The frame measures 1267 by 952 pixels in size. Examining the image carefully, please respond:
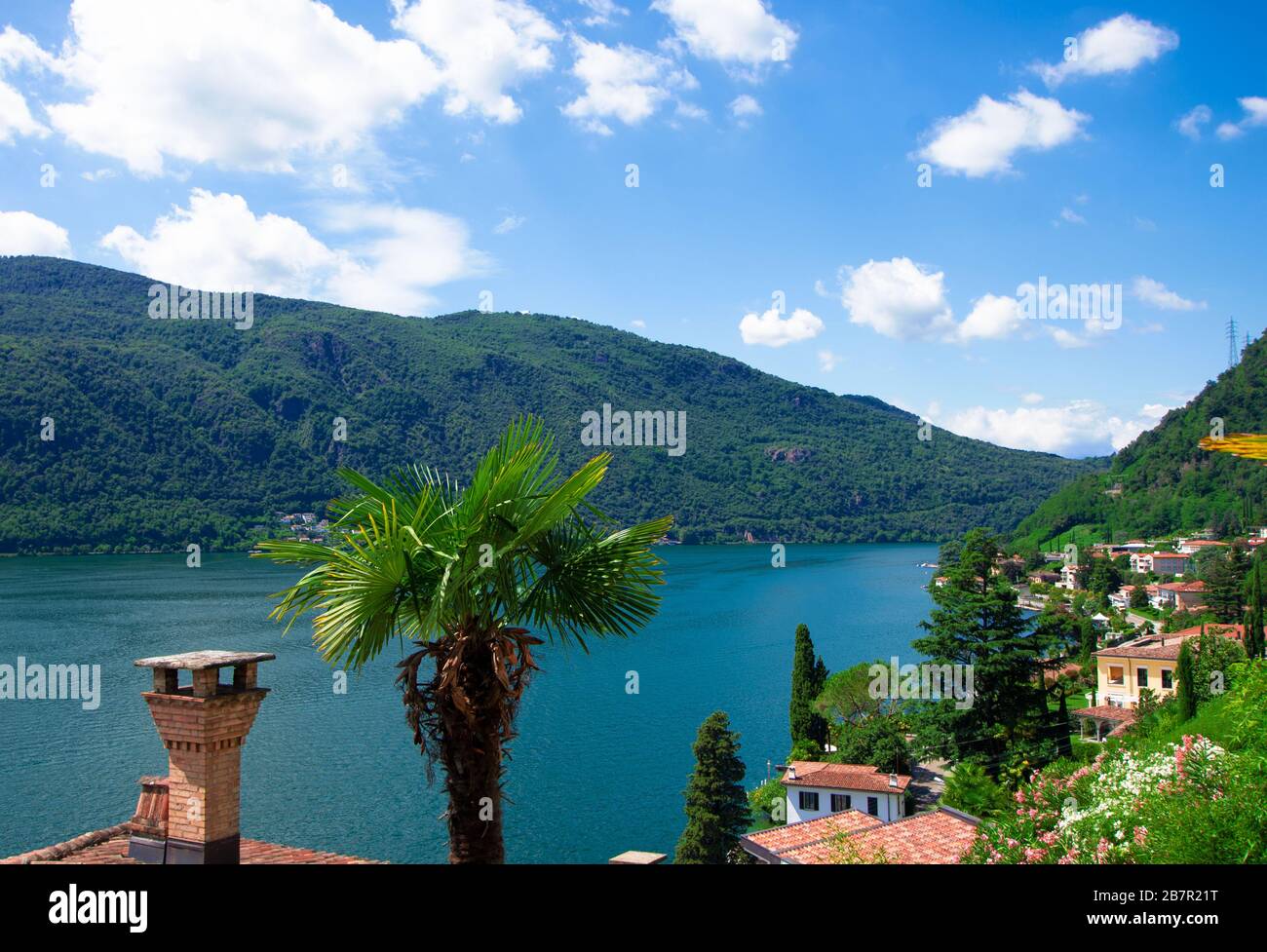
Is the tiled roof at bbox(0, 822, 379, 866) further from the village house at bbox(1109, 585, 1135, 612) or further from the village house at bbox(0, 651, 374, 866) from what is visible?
the village house at bbox(1109, 585, 1135, 612)

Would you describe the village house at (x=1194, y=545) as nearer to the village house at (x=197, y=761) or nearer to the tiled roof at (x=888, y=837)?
the tiled roof at (x=888, y=837)

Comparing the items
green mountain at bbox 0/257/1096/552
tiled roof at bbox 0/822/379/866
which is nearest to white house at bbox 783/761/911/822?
tiled roof at bbox 0/822/379/866

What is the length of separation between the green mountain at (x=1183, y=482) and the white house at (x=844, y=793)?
73.5 m

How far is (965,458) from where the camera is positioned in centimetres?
19250

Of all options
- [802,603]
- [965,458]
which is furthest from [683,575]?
[965,458]

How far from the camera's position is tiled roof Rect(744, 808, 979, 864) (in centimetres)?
1393

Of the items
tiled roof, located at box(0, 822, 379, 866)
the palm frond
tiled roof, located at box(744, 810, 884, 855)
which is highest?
the palm frond

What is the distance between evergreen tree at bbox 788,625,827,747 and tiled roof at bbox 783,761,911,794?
636 centimetres

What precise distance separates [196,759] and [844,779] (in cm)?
2352

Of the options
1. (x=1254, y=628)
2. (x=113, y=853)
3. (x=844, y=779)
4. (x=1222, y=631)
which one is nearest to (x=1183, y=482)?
(x=1222, y=631)

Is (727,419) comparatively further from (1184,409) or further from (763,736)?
(763,736)

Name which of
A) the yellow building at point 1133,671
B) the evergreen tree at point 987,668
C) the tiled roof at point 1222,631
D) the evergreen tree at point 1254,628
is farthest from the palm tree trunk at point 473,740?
the tiled roof at point 1222,631

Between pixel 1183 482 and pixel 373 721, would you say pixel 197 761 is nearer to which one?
pixel 373 721

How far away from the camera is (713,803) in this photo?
2286 cm
